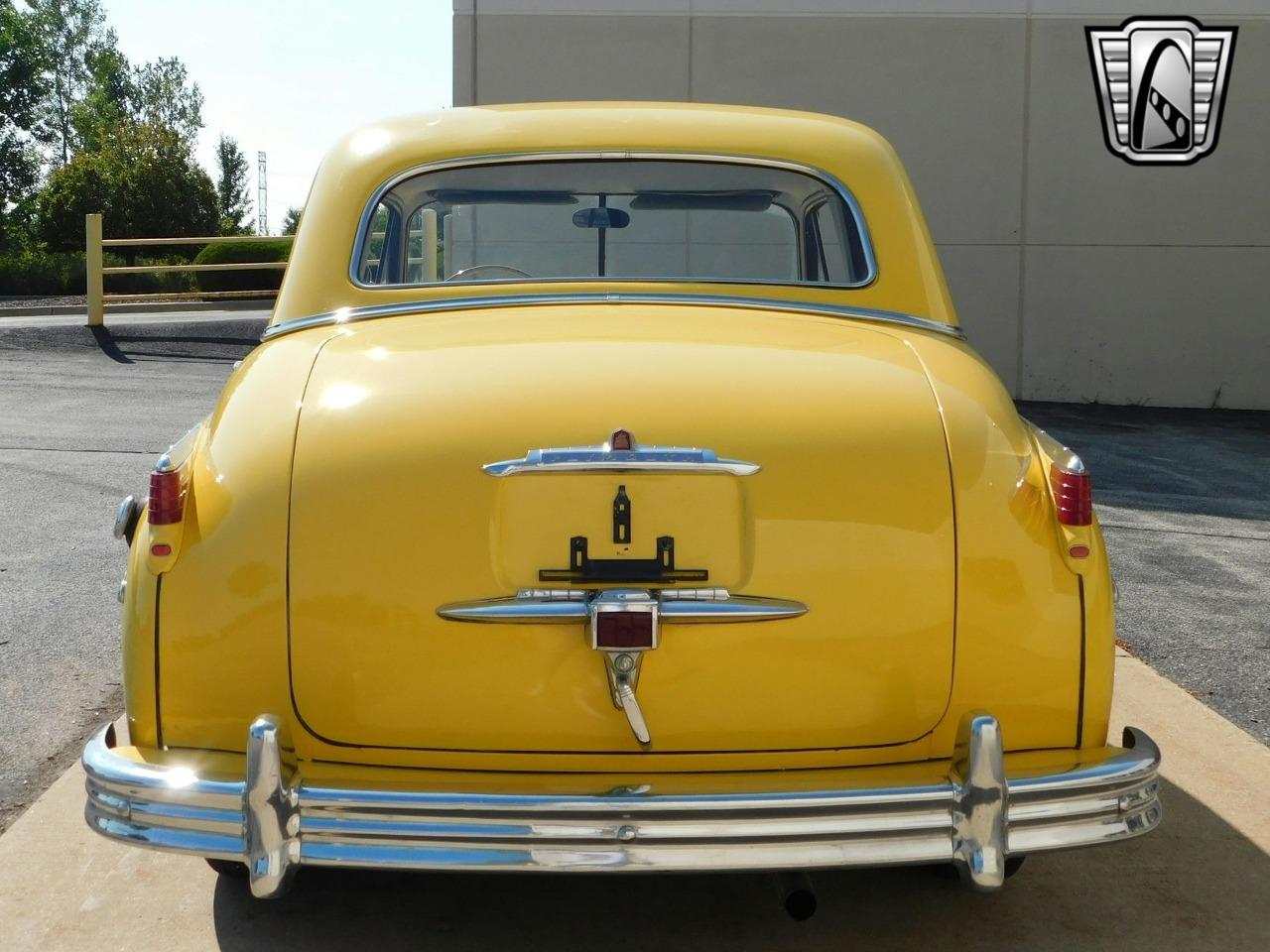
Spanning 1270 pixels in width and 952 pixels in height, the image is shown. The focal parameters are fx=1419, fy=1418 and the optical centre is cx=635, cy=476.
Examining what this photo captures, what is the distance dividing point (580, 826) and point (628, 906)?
77cm

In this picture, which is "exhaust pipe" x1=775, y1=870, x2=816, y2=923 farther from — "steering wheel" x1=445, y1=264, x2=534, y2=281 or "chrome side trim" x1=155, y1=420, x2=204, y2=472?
"steering wheel" x1=445, y1=264, x2=534, y2=281

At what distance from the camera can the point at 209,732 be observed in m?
2.62

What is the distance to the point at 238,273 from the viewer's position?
2859cm

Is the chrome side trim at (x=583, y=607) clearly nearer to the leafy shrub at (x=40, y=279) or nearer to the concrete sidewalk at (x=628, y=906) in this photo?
the concrete sidewalk at (x=628, y=906)

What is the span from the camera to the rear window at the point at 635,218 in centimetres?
355

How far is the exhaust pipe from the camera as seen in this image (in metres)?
2.68

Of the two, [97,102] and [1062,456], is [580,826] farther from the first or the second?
[97,102]

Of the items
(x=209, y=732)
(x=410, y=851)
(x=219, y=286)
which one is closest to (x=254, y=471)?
(x=209, y=732)

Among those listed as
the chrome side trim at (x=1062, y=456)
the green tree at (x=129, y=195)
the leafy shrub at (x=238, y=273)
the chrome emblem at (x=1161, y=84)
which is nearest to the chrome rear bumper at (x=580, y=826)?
the chrome side trim at (x=1062, y=456)

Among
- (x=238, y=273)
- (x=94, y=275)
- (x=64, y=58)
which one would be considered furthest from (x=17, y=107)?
(x=94, y=275)

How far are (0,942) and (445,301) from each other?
5.43 feet

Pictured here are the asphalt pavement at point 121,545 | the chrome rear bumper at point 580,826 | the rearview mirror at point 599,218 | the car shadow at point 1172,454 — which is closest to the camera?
the chrome rear bumper at point 580,826

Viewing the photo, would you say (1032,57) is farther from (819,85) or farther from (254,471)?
(254,471)

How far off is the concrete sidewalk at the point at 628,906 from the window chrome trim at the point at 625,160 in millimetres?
1394
